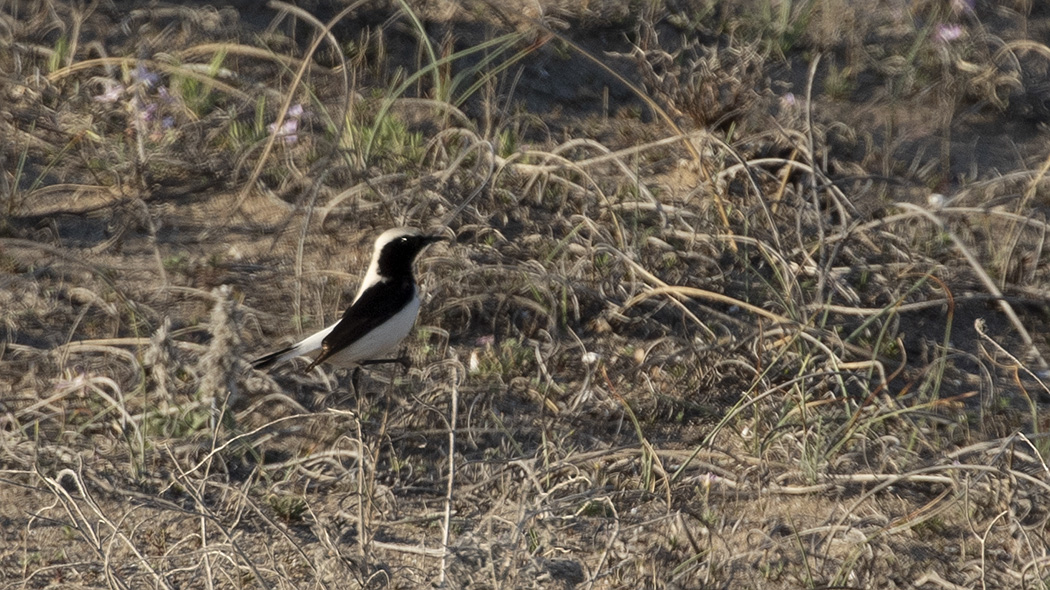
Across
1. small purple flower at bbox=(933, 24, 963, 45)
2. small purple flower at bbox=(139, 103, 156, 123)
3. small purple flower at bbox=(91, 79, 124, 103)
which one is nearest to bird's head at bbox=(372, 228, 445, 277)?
small purple flower at bbox=(139, 103, 156, 123)

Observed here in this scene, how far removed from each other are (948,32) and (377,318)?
4.38 metres

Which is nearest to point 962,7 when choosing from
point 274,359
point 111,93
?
point 111,93

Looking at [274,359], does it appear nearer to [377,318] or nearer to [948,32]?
[377,318]

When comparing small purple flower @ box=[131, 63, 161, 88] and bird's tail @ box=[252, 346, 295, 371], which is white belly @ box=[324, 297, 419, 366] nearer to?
bird's tail @ box=[252, 346, 295, 371]

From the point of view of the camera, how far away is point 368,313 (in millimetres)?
4742

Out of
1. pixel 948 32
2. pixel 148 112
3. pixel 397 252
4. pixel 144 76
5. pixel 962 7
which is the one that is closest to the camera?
pixel 397 252

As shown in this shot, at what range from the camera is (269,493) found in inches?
184

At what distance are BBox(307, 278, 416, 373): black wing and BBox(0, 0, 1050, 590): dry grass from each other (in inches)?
9.3

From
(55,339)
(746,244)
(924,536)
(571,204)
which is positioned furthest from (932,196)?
(55,339)

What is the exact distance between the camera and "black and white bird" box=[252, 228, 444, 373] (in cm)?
466

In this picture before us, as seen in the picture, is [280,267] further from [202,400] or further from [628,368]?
[628,368]

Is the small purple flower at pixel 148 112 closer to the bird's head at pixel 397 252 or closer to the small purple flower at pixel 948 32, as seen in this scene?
the bird's head at pixel 397 252

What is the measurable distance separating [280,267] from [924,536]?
10.1ft

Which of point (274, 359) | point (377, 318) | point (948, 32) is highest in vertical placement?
point (948, 32)
